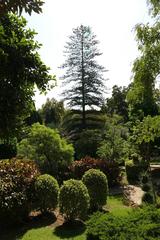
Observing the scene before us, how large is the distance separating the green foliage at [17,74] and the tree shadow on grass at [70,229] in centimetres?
416

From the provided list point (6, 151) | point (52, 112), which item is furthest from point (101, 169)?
point (52, 112)

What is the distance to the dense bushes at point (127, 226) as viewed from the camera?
761 centimetres

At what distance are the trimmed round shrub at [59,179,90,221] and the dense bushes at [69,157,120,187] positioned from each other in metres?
9.25

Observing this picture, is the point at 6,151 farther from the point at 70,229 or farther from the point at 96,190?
the point at 70,229

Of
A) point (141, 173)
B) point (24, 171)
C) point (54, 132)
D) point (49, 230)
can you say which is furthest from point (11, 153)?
point (49, 230)

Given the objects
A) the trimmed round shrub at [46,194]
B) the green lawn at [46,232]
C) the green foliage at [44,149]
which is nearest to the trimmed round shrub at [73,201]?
the green lawn at [46,232]

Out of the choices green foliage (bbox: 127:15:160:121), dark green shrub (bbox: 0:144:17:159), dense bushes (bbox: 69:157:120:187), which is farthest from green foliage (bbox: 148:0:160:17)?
dark green shrub (bbox: 0:144:17:159)

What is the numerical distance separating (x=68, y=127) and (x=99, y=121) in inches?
130

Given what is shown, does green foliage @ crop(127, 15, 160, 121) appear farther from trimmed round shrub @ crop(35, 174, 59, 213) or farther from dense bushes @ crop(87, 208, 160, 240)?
dense bushes @ crop(87, 208, 160, 240)

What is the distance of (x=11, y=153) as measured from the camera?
87.2 feet

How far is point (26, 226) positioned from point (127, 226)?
5.22m

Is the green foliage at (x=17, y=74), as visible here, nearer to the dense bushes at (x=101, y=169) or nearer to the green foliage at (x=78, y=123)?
the dense bushes at (x=101, y=169)

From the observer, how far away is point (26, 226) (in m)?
12.5

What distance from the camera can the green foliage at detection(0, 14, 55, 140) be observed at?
792 centimetres
